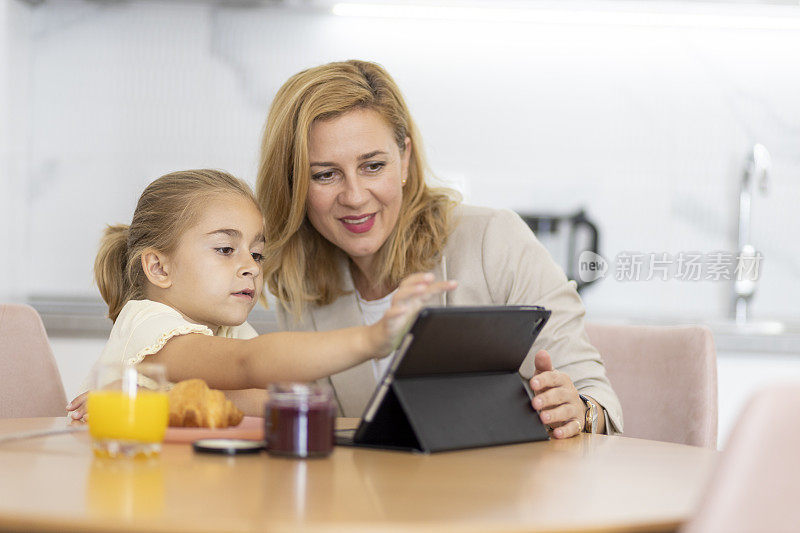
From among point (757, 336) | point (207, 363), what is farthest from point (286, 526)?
point (757, 336)

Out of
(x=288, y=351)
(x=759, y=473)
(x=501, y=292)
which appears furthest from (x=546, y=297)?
(x=759, y=473)

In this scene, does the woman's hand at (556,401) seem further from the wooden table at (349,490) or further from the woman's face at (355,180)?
the woman's face at (355,180)

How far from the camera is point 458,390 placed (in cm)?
112

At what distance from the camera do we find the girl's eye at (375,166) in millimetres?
1788

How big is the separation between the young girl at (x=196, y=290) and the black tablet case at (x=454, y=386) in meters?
0.11

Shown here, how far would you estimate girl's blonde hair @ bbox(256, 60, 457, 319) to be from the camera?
1782mm

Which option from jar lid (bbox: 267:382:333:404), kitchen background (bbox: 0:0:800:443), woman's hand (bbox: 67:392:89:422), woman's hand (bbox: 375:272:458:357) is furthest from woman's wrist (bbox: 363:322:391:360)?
kitchen background (bbox: 0:0:800:443)

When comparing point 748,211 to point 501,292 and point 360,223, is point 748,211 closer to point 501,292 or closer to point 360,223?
point 501,292

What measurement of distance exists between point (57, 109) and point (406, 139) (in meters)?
1.67

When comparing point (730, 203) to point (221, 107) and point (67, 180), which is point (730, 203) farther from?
point (67, 180)

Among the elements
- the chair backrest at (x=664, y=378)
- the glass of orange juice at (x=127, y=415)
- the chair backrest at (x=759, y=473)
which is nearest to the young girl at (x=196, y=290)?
the glass of orange juice at (x=127, y=415)

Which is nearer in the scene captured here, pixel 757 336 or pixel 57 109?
pixel 757 336

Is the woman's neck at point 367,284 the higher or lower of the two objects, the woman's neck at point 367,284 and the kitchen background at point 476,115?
the lower

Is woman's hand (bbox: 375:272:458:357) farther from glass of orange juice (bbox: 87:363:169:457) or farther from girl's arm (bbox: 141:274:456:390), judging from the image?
glass of orange juice (bbox: 87:363:169:457)
